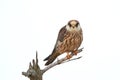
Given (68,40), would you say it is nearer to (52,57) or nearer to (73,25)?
(73,25)

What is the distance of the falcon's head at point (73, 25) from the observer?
5949mm

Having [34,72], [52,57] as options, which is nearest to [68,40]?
[52,57]

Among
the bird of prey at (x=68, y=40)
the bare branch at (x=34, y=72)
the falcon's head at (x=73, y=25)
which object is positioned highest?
the falcon's head at (x=73, y=25)

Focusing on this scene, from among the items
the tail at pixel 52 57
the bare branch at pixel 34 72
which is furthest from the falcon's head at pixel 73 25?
the bare branch at pixel 34 72

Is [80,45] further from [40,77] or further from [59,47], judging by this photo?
[40,77]

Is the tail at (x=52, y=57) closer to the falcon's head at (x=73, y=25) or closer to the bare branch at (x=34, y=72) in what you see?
the bare branch at (x=34, y=72)

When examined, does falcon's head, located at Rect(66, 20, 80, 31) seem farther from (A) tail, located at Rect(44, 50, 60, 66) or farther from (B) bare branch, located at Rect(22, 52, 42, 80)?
(B) bare branch, located at Rect(22, 52, 42, 80)

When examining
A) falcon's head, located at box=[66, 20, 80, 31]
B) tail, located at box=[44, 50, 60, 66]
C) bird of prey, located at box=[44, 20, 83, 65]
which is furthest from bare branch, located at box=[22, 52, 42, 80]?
falcon's head, located at box=[66, 20, 80, 31]

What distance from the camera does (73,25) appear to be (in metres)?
5.98

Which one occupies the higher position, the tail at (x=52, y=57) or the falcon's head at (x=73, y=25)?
the falcon's head at (x=73, y=25)

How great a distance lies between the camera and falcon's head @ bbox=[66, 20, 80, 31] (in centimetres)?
595

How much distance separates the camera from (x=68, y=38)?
6230 millimetres

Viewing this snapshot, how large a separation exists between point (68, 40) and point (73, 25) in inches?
15.8

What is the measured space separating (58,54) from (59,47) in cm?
15
